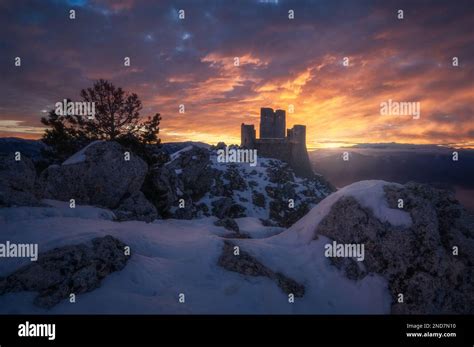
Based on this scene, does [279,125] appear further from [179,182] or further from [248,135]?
[179,182]

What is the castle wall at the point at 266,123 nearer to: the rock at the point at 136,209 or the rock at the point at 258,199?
the rock at the point at 258,199

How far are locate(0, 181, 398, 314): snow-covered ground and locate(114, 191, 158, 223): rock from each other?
3.91 metres

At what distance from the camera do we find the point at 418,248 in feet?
26.8

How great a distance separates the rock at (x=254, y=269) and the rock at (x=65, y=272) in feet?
10.8

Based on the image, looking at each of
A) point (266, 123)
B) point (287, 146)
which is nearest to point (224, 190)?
point (287, 146)

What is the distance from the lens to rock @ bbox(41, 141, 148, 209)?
14.3 m

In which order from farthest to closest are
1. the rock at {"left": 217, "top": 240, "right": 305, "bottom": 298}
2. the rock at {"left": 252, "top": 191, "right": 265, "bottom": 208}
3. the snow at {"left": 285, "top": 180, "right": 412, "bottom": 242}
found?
the rock at {"left": 252, "top": 191, "right": 265, "bottom": 208} < the snow at {"left": 285, "top": 180, "right": 412, "bottom": 242} < the rock at {"left": 217, "top": 240, "right": 305, "bottom": 298}

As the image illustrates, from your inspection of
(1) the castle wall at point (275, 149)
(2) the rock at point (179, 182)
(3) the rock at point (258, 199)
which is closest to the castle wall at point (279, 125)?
(1) the castle wall at point (275, 149)

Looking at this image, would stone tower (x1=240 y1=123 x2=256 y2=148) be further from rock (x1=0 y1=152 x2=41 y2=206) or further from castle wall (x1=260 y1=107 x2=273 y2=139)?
rock (x1=0 y1=152 x2=41 y2=206)

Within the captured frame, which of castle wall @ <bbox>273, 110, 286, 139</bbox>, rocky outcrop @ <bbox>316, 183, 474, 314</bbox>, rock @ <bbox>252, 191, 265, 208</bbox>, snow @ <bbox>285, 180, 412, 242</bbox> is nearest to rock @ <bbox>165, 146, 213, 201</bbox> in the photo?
rock @ <bbox>252, 191, 265, 208</bbox>

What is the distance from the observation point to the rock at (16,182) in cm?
1039

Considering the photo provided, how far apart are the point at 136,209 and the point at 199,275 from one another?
9223mm

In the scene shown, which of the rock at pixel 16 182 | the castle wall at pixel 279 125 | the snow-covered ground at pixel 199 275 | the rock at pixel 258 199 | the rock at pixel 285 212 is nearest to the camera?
the snow-covered ground at pixel 199 275
